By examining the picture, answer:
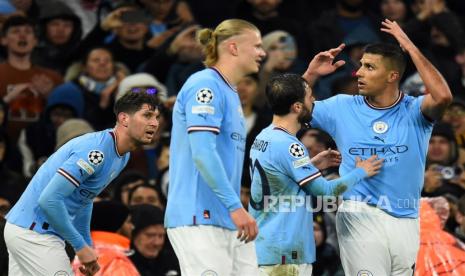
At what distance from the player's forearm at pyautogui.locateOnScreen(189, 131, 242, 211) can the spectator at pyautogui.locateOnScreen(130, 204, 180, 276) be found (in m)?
3.66

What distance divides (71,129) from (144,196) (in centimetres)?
118

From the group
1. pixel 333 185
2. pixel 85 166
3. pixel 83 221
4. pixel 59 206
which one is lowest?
pixel 83 221

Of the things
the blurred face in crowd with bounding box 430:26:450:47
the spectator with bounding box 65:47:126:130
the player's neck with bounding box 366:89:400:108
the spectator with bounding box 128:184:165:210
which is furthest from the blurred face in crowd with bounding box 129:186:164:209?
the blurred face in crowd with bounding box 430:26:450:47

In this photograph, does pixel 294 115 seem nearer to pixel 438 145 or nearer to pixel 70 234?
pixel 70 234

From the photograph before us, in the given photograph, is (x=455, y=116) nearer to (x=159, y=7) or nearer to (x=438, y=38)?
(x=438, y=38)

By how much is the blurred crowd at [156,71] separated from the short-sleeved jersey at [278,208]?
2525 mm

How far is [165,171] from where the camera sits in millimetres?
12562

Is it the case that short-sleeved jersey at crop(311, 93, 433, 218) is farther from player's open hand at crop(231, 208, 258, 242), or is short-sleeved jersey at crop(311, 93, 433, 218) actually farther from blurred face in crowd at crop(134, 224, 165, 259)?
blurred face in crowd at crop(134, 224, 165, 259)

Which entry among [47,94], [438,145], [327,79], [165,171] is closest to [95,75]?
[47,94]

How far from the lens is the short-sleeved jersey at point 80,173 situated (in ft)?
26.9

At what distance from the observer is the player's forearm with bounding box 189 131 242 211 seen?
750cm

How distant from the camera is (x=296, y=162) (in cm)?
839

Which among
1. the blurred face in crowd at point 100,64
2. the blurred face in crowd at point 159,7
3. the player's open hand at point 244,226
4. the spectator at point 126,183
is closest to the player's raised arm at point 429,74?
the player's open hand at point 244,226

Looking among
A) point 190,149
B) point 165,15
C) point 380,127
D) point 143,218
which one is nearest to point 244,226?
point 190,149
